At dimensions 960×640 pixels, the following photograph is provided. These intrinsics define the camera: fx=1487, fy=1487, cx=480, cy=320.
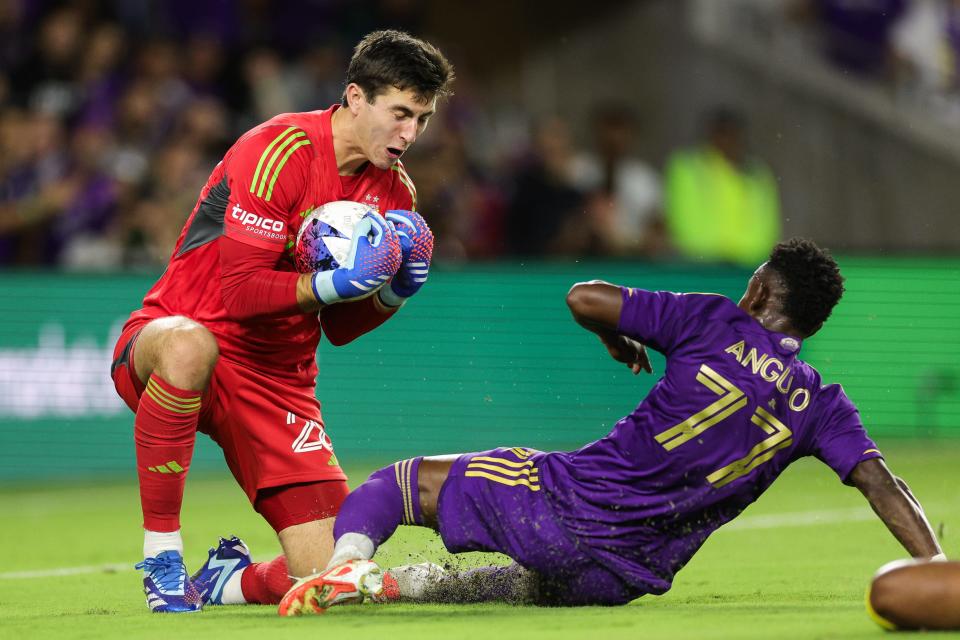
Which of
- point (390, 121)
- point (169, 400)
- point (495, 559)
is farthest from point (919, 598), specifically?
point (495, 559)

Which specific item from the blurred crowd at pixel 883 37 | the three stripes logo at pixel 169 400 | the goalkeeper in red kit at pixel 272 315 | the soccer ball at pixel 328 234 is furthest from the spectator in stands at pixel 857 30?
the three stripes logo at pixel 169 400

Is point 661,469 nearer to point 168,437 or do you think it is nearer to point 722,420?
point 722,420

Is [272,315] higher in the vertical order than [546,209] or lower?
lower

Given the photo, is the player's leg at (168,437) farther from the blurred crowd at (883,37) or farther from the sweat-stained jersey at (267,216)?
the blurred crowd at (883,37)

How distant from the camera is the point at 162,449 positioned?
18.1 feet

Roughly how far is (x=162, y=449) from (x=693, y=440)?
1968mm

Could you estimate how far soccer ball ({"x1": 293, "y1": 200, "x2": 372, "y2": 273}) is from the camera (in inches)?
215

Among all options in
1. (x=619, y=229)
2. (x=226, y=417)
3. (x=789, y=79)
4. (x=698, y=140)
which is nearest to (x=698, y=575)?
(x=226, y=417)

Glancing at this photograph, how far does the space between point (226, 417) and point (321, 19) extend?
9725 mm

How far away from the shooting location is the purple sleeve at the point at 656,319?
4969 millimetres

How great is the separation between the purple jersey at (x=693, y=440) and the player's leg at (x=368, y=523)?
0.42 metres

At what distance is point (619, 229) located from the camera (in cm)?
1304

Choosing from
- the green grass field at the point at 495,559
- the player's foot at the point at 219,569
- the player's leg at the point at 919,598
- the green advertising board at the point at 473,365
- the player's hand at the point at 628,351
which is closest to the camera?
the player's leg at the point at 919,598

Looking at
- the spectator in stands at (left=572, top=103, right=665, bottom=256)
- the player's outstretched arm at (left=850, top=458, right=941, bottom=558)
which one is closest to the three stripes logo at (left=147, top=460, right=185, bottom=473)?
the player's outstretched arm at (left=850, top=458, right=941, bottom=558)
